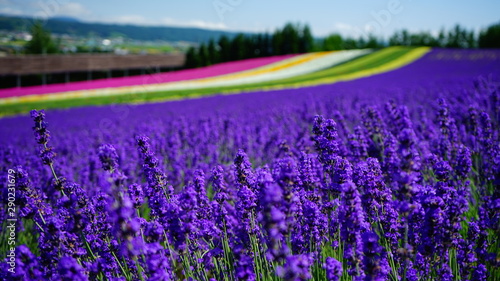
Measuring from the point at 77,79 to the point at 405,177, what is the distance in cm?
4314

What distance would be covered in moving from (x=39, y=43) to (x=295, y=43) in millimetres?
33241

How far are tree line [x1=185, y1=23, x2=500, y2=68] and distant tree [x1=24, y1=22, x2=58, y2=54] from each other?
17684 mm

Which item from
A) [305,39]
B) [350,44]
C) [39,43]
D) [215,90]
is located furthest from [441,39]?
[39,43]

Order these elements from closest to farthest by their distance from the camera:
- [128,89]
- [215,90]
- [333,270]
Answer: [333,270] → [215,90] → [128,89]

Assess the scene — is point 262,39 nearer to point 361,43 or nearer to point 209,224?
point 361,43

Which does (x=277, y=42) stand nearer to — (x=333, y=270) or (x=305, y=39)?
(x=305, y=39)

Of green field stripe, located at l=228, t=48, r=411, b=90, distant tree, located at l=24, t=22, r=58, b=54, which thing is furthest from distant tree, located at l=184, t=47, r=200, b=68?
green field stripe, located at l=228, t=48, r=411, b=90

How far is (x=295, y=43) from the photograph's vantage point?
53875 mm

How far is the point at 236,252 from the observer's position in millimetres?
2098

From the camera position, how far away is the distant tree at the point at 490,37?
4884 cm

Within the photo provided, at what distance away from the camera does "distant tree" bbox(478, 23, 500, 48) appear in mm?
48841

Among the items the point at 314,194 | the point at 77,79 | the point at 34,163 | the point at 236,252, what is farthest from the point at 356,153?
the point at 77,79

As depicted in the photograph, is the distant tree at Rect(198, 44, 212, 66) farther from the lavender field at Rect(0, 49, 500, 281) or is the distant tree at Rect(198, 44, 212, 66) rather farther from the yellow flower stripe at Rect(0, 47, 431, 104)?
the lavender field at Rect(0, 49, 500, 281)

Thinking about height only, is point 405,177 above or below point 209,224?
above
